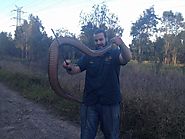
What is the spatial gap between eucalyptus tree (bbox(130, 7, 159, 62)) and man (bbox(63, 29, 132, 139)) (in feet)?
80.2

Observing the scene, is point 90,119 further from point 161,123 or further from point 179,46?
point 179,46

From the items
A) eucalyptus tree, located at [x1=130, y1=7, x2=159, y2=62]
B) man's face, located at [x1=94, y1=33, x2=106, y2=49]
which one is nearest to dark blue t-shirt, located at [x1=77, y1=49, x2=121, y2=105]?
man's face, located at [x1=94, y1=33, x2=106, y2=49]

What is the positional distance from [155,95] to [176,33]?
36000 mm

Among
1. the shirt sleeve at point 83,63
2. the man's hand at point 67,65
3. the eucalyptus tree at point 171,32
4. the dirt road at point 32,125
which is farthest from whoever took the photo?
the eucalyptus tree at point 171,32

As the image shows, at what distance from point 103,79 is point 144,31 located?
30.0 meters

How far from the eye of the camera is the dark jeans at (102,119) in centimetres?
497

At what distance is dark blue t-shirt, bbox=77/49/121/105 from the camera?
195 inches

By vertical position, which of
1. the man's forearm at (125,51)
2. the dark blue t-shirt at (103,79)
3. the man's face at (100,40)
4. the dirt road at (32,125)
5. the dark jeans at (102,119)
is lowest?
the dirt road at (32,125)

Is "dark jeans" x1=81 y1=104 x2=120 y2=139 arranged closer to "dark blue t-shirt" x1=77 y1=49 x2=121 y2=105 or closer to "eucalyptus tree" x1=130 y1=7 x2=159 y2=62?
"dark blue t-shirt" x1=77 y1=49 x2=121 y2=105

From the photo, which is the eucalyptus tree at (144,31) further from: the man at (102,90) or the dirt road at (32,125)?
the man at (102,90)

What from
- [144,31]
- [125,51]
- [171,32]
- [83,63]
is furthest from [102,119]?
[171,32]

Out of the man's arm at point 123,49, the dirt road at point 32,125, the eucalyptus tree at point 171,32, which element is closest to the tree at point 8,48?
the eucalyptus tree at point 171,32

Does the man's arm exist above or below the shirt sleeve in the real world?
above

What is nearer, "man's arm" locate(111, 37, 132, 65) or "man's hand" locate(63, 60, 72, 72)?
"man's arm" locate(111, 37, 132, 65)
